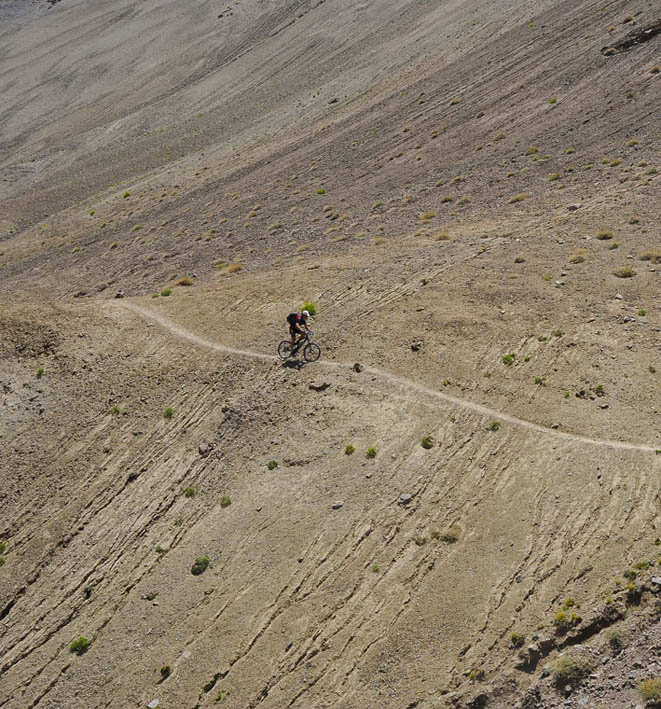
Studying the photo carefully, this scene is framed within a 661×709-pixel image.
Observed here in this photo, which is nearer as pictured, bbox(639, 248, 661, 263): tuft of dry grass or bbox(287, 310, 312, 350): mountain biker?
bbox(287, 310, 312, 350): mountain biker

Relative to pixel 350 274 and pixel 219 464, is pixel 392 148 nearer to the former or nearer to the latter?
pixel 350 274

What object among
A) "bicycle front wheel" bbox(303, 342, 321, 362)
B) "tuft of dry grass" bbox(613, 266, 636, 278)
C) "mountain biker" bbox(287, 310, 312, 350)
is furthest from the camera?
"tuft of dry grass" bbox(613, 266, 636, 278)

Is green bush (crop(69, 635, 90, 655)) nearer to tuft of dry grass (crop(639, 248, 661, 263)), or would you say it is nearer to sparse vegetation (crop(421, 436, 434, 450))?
sparse vegetation (crop(421, 436, 434, 450))

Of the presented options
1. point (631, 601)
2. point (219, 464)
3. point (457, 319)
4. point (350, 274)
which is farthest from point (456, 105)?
point (631, 601)

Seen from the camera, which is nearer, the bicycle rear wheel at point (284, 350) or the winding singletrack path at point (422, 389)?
the winding singletrack path at point (422, 389)

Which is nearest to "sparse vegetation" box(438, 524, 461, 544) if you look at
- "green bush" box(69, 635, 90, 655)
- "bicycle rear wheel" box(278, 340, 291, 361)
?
"green bush" box(69, 635, 90, 655)

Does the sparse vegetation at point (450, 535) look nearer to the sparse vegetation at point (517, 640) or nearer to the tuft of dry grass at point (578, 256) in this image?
the sparse vegetation at point (517, 640)

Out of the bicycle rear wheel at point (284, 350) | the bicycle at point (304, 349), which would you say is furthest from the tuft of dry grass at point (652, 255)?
the bicycle rear wheel at point (284, 350)

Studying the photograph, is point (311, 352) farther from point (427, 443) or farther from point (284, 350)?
point (427, 443)
